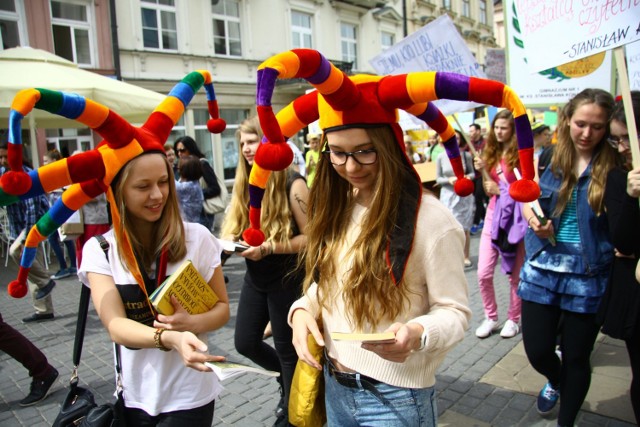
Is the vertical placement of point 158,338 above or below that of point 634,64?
below

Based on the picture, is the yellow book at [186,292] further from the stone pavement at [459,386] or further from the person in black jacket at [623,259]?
the person in black jacket at [623,259]

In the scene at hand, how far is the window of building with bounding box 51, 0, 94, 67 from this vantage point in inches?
498

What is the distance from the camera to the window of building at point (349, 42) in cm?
2056

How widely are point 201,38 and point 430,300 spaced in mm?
15646

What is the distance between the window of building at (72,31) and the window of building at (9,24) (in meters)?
0.82

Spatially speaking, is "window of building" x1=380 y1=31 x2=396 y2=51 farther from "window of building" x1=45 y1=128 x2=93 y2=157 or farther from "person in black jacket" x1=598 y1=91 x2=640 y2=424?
"person in black jacket" x1=598 y1=91 x2=640 y2=424

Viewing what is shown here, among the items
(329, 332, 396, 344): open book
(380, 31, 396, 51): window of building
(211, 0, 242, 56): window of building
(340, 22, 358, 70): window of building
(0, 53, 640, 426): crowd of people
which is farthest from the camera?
(380, 31, 396, 51): window of building

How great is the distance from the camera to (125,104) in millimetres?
6348

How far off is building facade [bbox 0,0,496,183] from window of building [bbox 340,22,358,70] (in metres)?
0.04

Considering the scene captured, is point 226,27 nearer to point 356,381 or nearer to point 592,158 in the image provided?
point 592,158

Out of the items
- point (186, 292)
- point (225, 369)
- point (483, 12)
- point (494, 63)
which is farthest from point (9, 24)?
point (483, 12)

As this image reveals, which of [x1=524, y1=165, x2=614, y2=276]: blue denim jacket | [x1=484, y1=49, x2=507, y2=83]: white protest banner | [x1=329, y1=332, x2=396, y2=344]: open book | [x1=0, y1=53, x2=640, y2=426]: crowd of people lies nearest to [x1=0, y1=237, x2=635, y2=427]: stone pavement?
[x1=0, y1=53, x2=640, y2=426]: crowd of people

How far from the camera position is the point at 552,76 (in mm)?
4109

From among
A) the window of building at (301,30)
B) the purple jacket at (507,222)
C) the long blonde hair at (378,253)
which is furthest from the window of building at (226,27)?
the long blonde hair at (378,253)
